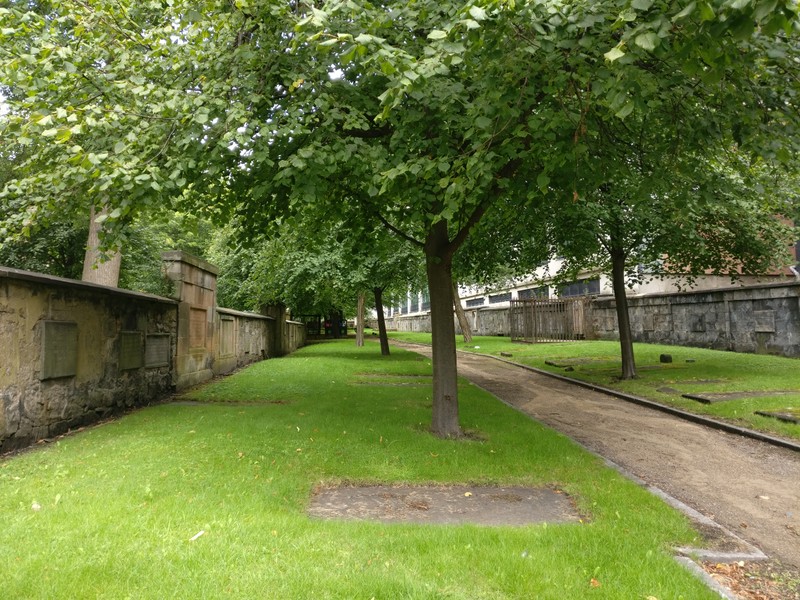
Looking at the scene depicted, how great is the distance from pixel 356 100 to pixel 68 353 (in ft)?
17.4

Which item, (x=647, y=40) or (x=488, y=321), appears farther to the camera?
(x=488, y=321)

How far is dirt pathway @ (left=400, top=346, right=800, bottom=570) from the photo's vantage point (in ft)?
14.8

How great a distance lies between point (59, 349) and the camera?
6973mm

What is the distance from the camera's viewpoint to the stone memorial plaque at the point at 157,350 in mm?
9711

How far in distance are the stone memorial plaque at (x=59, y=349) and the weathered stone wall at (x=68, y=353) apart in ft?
0.04

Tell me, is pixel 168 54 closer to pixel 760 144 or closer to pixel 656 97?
pixel 656 97

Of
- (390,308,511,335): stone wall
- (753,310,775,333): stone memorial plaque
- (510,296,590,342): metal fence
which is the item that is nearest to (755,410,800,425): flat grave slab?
(753,310,775,333): stone memorial plaque

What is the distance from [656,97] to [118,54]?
6.70 metres

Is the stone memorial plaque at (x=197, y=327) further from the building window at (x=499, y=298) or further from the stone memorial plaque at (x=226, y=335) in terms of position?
the building window at (x=499, y=298)

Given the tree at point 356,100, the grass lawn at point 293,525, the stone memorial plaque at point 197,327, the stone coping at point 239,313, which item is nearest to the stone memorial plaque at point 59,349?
the grass lawn at point 293,525

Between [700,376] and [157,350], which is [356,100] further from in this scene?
[700,376]

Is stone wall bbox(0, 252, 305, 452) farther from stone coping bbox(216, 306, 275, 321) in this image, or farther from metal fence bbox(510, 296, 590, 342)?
metal fence bbox(510, 296, 590, 342)

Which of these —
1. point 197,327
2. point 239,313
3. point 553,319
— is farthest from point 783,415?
point 553,319

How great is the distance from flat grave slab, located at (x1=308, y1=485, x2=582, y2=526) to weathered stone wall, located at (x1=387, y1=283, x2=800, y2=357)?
1570 centimetres
